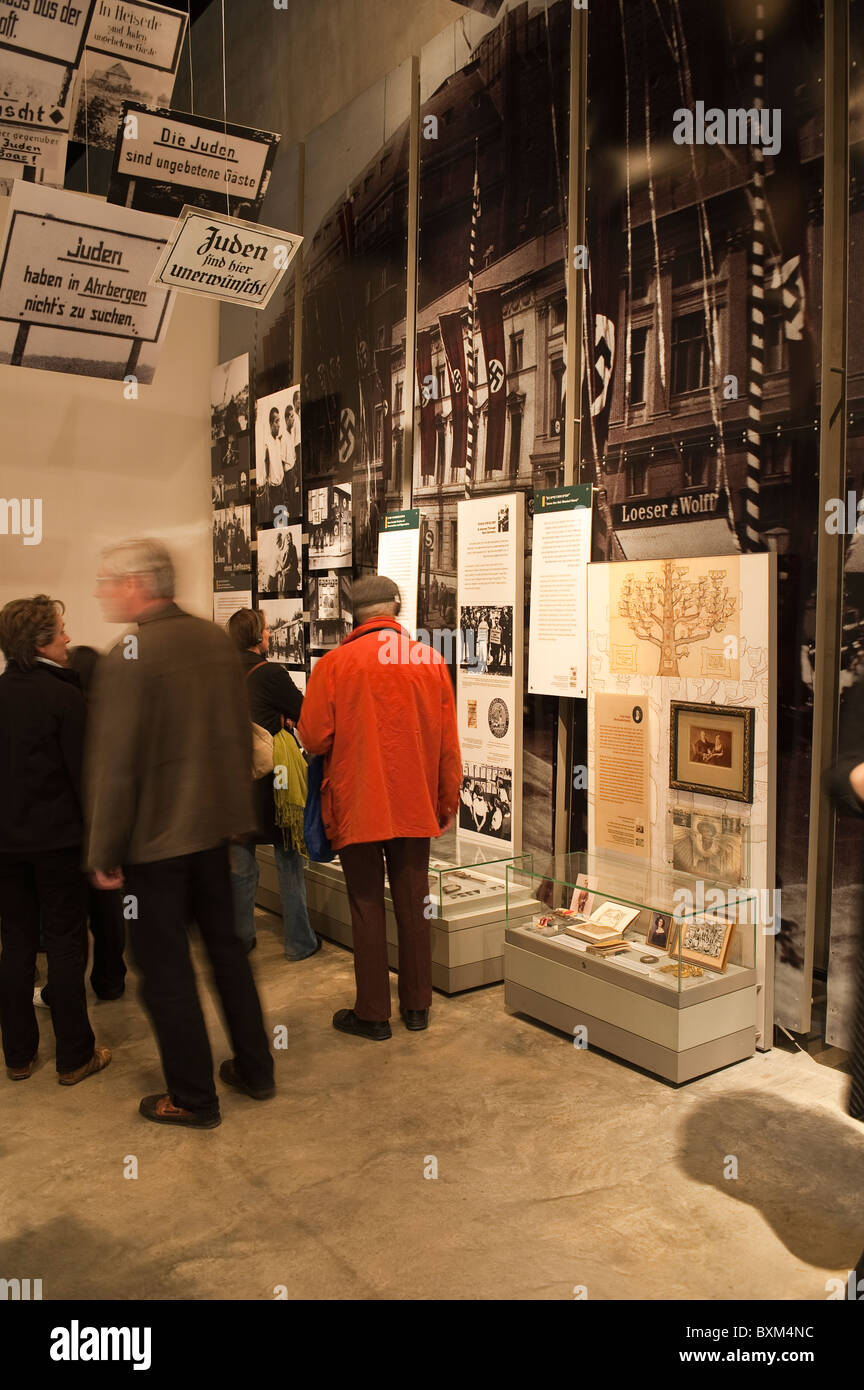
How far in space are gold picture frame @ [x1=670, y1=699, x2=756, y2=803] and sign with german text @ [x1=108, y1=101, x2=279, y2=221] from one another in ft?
10.2

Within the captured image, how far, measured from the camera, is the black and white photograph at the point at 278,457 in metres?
7.26

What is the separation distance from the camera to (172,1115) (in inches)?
129

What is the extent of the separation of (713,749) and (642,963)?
92 cm

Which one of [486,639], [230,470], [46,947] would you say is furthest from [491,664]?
[230,470]

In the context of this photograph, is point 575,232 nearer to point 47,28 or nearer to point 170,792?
point 47,28

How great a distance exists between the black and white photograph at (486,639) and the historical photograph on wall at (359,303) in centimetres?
120

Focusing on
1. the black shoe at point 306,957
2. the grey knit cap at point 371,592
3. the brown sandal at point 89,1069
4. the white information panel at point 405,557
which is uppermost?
the white information panel at point 405,557

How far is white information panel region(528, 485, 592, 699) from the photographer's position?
4.63m

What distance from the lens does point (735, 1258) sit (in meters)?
2.51

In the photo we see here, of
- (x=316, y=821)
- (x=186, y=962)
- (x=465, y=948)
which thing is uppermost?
(x=316, y=821)

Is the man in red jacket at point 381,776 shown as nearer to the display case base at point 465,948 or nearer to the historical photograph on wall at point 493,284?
the display case base at point 465,948

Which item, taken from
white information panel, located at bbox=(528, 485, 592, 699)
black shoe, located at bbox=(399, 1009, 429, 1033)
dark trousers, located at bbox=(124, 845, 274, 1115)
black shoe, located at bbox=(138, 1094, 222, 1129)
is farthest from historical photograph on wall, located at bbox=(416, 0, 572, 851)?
black shoe, located at bbox=(138, 1094, 222, 1129)

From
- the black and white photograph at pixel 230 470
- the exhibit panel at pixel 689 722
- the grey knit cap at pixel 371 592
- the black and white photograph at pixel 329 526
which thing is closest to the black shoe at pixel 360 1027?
the exhibit panel at pixel 689 722

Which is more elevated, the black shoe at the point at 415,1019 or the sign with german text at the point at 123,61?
the sign with german text at the point at 123,61
